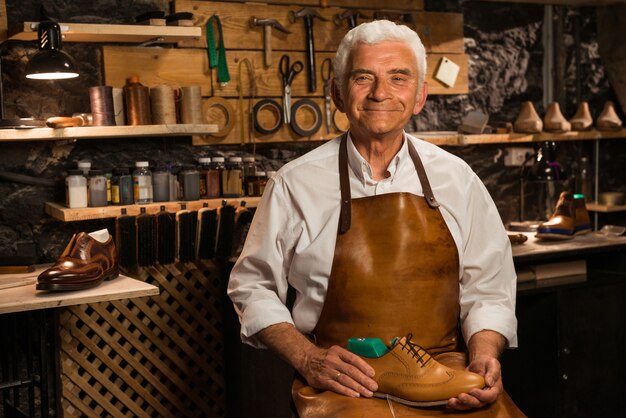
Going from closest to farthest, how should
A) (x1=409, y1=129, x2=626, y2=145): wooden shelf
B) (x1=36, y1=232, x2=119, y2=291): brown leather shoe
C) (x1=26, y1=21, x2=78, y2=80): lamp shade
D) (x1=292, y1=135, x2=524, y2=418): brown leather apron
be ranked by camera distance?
(x1=292, y1=135, x2=524, y2=418): brown leather apron
(x1=36, y1=232, x2=119, y2=291): brown leather shoe
(x1=26, y1=21, x2=78, y2=80): lamp shade
(x1=409, y1=129, x2=626, y2=145): wooden shelf

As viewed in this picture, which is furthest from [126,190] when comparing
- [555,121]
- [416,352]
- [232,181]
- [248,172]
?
[555,121]

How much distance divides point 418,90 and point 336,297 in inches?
25.2

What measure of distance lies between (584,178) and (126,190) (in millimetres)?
3037

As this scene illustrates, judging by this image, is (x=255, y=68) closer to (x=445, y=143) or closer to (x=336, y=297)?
(x=445, y=143)

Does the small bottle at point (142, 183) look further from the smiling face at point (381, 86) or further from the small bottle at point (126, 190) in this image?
the smiling face at point (381, 86)

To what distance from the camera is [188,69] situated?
13.2 feet

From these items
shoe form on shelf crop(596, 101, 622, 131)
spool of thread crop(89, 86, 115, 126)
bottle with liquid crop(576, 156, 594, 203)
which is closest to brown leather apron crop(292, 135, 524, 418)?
spool of thread crop(89, 86, 115, 126)

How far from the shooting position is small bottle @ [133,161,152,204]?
12.3ft

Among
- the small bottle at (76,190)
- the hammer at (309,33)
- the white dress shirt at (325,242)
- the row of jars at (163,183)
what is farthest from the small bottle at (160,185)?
the white dress shirt at (325,242)

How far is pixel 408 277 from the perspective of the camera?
2213 millimetres

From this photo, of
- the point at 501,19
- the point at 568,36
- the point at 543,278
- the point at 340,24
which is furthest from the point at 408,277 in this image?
the point at 568,36

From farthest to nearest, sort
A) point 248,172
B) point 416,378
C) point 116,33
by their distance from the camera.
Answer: point 248,172, point 116,33, point 416,378

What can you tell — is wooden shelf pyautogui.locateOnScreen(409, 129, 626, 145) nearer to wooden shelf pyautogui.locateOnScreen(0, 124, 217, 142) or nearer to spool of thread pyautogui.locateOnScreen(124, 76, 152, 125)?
wooden shelf pyautogui.locateOnScreen(0, 124, 217, 142)

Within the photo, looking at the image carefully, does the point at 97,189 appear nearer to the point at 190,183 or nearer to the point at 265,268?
the point at 190,183
